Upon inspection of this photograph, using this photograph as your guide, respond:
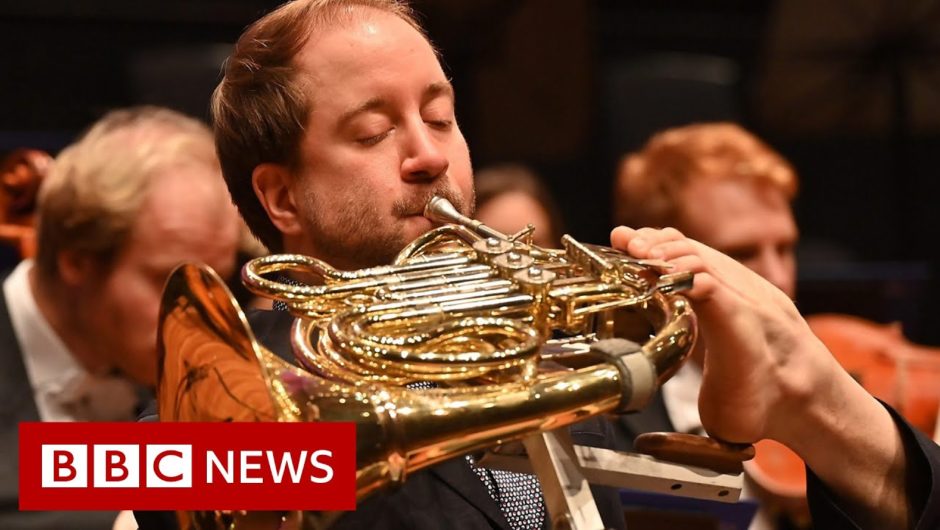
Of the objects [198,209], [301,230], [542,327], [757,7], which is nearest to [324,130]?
[301,230]

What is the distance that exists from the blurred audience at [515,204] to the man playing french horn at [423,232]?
203 centimetres

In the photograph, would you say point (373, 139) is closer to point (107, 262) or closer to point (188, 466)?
point (188, 466)

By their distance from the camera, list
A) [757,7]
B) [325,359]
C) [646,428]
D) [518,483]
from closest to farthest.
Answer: [325,359]
[518,483]
[646,428]
[757,7]

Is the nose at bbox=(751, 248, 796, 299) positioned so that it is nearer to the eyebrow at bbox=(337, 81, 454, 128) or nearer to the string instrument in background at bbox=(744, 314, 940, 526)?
the string instrument in background at bbox=(744, 314, 940, 526)

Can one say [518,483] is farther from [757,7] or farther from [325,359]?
[757,7]

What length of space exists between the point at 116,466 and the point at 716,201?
1760mm

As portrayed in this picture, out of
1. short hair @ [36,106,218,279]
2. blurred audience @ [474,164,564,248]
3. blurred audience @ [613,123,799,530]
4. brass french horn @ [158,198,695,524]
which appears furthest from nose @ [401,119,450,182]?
blurred audience @ [474,164,564,248]

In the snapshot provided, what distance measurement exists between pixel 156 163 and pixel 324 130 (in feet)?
4.02

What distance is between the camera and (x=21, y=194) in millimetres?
2799

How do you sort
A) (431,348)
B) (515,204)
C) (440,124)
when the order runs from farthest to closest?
1. (515,204)
2. (440,124)
3. (431,348)

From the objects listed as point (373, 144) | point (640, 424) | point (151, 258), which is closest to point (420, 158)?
point (373, 144)

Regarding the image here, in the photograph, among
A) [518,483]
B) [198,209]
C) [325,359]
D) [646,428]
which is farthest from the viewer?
[198,209]

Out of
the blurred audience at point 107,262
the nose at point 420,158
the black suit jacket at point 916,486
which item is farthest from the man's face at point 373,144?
the blurred audience at point 107,262

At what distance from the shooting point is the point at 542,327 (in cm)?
131
